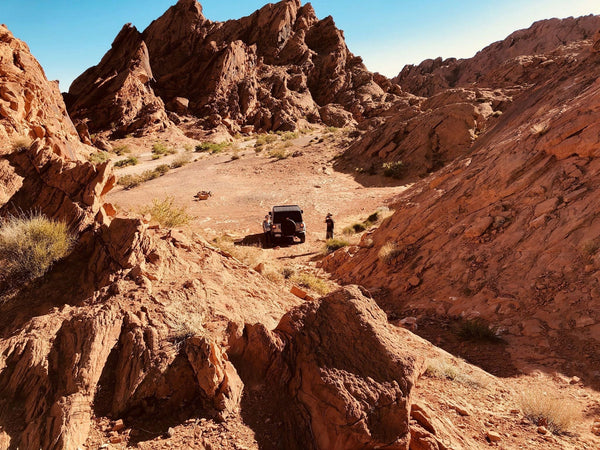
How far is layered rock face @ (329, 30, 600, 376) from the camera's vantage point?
670cm

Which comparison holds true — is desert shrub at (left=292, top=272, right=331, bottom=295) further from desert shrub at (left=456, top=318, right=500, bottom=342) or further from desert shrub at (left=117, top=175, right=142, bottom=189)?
desert shrub at (left=117, top=175, right=142, bottom=189)

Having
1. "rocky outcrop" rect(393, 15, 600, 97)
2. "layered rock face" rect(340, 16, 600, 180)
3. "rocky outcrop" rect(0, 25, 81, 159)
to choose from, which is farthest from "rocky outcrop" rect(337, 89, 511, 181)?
"rocky outcrop" rect(393, 15, 600, 97)

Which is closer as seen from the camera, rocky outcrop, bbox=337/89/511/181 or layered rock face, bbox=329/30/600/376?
layered rock face, bbox=329/30/600/376

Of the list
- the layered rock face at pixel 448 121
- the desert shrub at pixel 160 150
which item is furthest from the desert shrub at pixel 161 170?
the layered rock face at pixel 448 121

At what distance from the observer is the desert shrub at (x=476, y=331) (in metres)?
6.73

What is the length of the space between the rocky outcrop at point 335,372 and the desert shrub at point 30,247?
2653 millimetres

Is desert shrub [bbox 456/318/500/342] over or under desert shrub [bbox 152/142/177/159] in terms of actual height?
under

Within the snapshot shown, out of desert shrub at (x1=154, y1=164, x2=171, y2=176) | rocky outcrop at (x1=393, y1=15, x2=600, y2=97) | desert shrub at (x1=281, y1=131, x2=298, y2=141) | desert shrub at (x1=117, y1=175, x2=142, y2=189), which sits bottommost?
desert shrub at (x1=117, y1=175, x2=142, y2=189)

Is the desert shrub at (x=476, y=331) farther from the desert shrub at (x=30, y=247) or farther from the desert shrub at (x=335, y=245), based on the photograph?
the desert shrub at (x=30, y=247)

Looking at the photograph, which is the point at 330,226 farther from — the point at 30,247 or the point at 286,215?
the point at 30,247

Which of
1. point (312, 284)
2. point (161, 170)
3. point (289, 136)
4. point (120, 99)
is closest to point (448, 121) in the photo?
point (289, 136)

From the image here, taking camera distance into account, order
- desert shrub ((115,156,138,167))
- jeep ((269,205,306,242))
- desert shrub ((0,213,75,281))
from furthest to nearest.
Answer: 1. desert shrub ((115,156,138,167))
2. jeep ((269,205,306,242))
3. desert shrub ((0,213,75,281))

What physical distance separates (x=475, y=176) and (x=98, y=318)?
418 inches

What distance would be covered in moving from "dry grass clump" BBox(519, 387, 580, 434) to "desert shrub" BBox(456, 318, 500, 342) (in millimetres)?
2143
